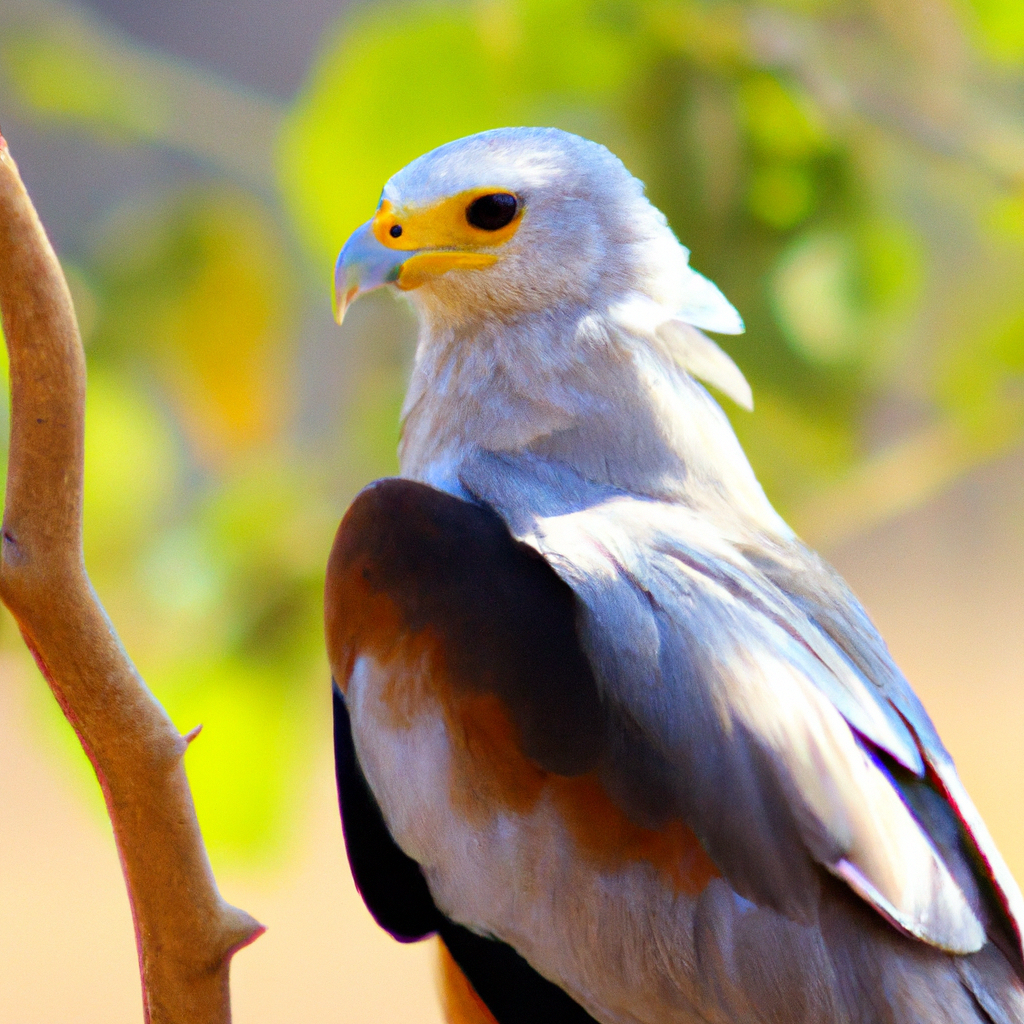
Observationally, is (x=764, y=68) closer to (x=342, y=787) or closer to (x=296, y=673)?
(x=296, y=673)

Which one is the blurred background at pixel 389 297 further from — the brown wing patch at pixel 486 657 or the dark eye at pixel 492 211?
the brown wing patch at pixel 486 657

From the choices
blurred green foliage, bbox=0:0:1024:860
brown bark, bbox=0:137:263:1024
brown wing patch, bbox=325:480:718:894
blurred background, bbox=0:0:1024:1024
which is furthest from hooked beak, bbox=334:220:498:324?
blurred green foliage, bbox=0:0:1024:860

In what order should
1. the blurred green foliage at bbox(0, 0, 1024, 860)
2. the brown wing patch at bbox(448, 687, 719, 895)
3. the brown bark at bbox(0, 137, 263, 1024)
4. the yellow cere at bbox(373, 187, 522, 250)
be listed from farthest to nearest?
the blurred green foliage at bbox(0, 0, 1024, 860)
the yellow cere at bbox(373, 187, 522, 250)
the brown wing patch at bbox(448, 687, 719, 895)
the brown bark at bbox(0, 137, 263, 1024)

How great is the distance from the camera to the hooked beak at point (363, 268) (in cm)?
109

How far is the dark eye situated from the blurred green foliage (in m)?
0.83

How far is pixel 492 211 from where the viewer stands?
3.64ft

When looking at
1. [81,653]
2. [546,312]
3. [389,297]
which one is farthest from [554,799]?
[389,297]

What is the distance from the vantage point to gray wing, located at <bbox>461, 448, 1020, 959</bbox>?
0.87 m

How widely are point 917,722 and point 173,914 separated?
58 cm

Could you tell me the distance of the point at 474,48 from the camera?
205cm

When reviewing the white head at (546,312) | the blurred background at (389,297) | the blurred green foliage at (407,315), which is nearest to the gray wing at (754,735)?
the white head at (546,312)

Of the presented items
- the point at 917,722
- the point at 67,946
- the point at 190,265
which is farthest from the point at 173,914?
the point at 67,946

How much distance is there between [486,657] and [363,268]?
0.37 metres

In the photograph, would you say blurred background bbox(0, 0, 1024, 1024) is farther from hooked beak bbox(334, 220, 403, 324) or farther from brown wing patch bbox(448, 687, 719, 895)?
brown wing patch bbox(448, 687, 719, 895)
